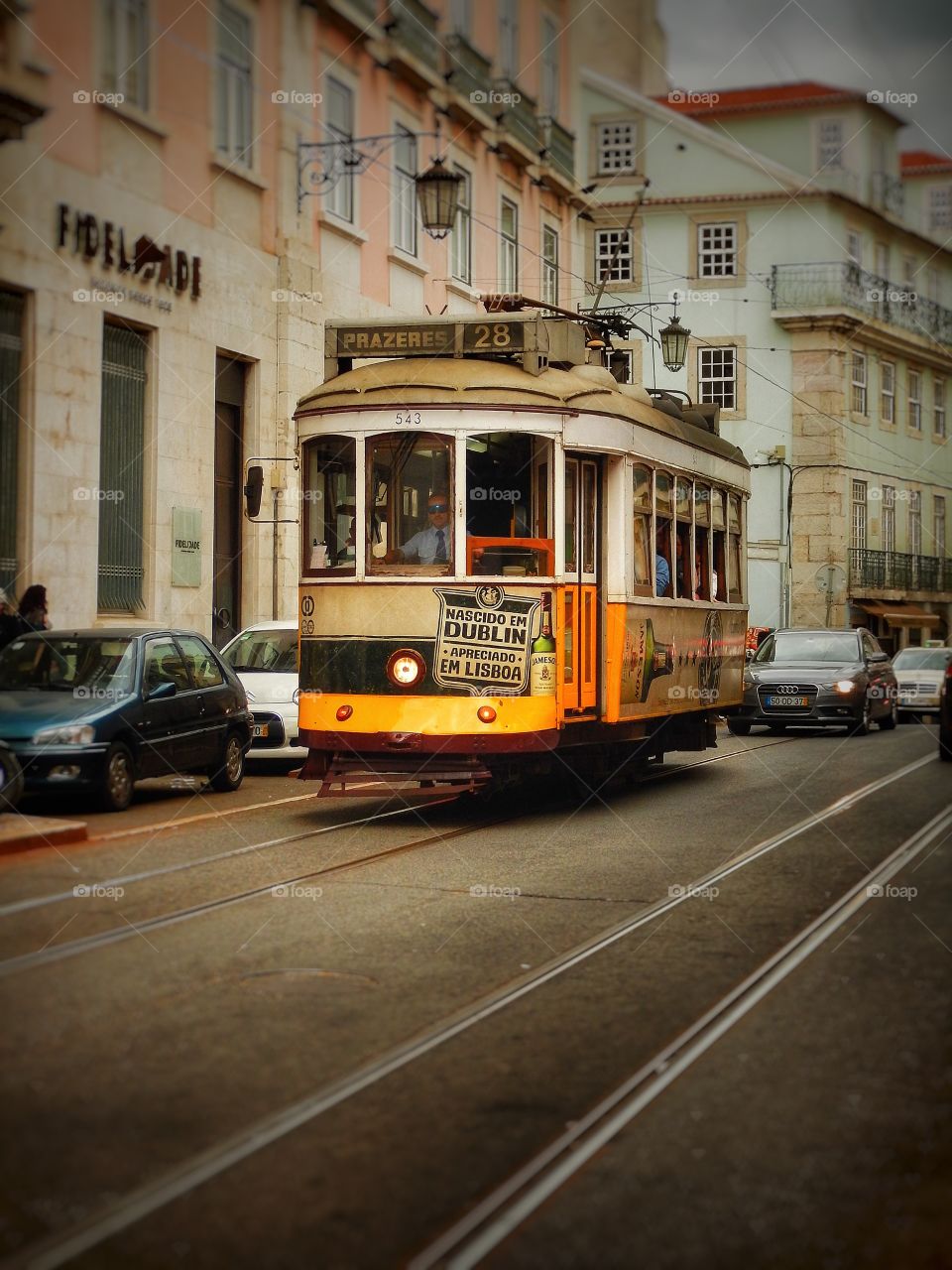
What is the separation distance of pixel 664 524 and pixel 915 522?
3996 cm

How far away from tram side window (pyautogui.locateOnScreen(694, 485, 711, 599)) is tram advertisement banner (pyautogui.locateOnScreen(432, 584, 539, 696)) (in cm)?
408

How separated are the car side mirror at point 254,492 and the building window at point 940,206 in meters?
45.1

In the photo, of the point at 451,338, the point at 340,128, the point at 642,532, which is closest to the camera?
the point at 451,338

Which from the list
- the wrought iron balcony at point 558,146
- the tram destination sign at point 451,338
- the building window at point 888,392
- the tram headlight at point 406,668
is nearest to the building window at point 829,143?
the building window at point 888,392

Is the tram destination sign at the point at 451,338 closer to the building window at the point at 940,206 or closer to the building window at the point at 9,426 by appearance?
the building window at the point at 9,426

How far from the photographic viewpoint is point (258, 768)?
60.8ft

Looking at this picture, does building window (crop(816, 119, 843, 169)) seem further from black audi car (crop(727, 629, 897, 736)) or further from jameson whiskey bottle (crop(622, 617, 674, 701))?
jameson whiskey bottle (crop(622, 617, 674, 701))

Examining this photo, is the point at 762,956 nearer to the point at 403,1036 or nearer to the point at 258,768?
the point at 403,1036

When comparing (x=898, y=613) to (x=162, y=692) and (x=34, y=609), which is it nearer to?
(x=34, y=609)

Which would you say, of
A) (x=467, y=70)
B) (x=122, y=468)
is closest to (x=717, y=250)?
(x=467, y=70)

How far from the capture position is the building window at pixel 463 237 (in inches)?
1206

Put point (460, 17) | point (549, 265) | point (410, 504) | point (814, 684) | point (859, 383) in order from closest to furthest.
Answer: point (410, 504)
point (814, 684)
point (460, 17)
point (549, 265)
point (859, 383)

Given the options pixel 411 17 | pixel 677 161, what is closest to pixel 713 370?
pixel 677 161

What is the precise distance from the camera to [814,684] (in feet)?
79.9
